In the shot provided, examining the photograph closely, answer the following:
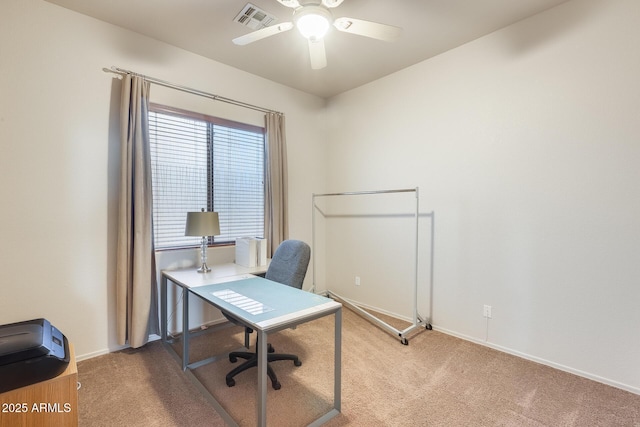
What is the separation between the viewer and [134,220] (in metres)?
2.48

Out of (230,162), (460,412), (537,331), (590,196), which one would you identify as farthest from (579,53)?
(230,162)

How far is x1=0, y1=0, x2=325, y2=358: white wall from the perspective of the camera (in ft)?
6.89

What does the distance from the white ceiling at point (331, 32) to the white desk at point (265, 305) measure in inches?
83.7

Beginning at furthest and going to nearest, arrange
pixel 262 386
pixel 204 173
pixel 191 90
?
pixel 204 173 → pixel 191 90 → pixel 262 386

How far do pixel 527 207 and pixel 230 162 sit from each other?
2875 millimetres

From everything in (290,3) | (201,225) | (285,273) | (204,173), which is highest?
(290,3)

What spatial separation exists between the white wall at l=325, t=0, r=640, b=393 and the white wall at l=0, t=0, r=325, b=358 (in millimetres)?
2815

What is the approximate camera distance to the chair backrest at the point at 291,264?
232cm

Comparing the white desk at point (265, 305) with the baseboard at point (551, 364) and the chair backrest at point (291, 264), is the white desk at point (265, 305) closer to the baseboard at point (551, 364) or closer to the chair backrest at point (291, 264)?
the chair backrest at point (291, 264)

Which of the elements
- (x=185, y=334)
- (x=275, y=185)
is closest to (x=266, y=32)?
(x=275, y=185)

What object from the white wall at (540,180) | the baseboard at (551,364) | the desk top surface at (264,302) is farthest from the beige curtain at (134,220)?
the baseboard at (551,364)

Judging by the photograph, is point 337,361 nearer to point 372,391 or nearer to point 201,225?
point 372,391

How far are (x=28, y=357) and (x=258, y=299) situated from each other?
110 cm

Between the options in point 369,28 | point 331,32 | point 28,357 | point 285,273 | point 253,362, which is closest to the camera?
point 28,357
